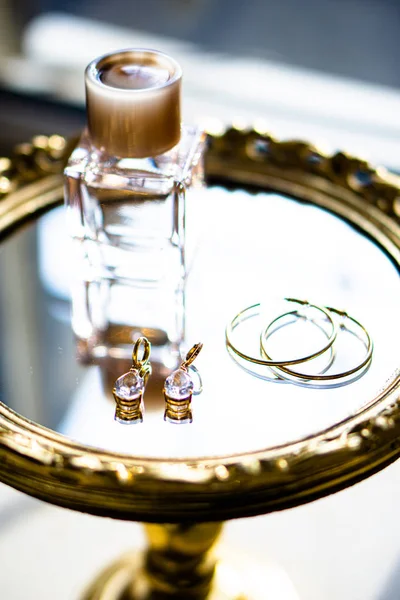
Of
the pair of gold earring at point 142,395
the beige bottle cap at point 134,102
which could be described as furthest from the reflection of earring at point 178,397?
the beige bottle cap at point 134,102

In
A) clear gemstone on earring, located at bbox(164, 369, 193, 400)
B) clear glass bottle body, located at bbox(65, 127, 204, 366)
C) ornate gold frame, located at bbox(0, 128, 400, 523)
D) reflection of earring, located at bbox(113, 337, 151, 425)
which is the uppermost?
clear glass bottle body, located at bbox(65, 127, 204, 366)

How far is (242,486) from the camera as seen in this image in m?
0.46

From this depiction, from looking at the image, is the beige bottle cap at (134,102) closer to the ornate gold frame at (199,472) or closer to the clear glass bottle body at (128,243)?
the clear glass bottle body at (128,243)

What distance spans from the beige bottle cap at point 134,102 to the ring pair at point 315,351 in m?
0.14

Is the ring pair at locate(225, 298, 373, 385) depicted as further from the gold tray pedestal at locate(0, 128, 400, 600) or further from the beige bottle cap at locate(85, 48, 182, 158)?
the beige bottle cap at locate(85, 48, 182, 158)

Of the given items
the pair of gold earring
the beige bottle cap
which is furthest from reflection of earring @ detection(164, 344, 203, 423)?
the beige bottle cap

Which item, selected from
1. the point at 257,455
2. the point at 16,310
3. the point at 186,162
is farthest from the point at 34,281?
the point at 257,455

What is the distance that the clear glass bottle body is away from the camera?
0.60m

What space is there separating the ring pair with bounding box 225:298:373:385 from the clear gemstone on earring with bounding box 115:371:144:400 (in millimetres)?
75

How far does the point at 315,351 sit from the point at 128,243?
7.2 inches

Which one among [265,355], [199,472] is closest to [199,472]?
[199,472]

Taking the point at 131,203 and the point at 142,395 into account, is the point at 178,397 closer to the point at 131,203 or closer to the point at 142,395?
the point at 142,395

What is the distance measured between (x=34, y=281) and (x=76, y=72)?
0.79 metres

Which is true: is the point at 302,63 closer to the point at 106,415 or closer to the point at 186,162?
the point at 186,162
